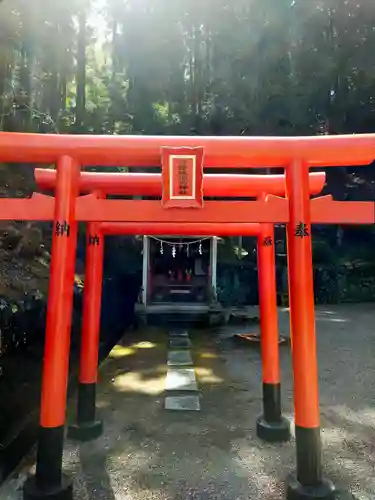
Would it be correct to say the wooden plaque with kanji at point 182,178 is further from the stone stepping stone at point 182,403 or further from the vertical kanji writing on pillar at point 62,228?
the stone stepping stone at point 182,403

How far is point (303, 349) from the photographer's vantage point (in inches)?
128

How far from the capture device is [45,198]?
3.26 meters

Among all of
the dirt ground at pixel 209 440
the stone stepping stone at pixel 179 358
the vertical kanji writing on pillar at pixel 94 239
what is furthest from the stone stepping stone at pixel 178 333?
the vertical kanji writing on pillar at pixel 94 239

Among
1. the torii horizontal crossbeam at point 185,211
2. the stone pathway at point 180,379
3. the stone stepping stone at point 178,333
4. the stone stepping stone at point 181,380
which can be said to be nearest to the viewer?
the torii horizontal crossbeam at point 185,211

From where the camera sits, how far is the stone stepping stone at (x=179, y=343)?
938 centimetres

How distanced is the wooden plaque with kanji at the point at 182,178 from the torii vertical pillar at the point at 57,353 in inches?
29.4

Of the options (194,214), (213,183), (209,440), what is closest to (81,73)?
(213,183)

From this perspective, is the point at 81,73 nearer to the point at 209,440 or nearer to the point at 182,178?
the point at 182,178

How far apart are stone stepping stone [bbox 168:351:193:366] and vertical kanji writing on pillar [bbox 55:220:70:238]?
5.13 metres

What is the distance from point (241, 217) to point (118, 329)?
11.3m

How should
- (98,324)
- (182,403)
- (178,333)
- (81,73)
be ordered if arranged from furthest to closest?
(81,73) → (178,333) → (182,403) → (98,324)

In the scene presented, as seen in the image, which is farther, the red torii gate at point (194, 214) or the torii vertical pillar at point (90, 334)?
the torii vertical pillar at point (90, 334)

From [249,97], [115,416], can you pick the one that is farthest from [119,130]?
[115,416]

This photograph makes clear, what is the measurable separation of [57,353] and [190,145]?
1898 mm
